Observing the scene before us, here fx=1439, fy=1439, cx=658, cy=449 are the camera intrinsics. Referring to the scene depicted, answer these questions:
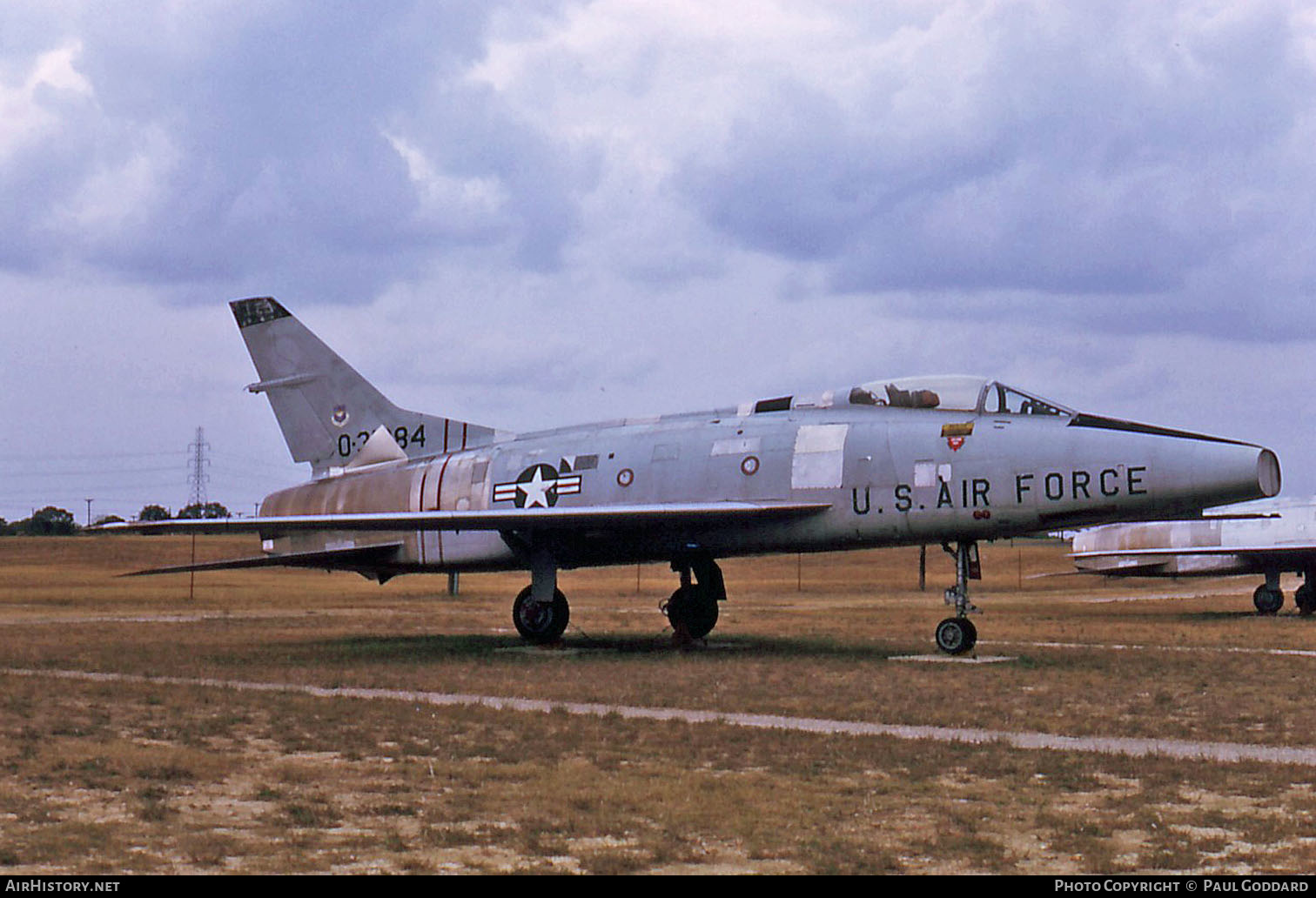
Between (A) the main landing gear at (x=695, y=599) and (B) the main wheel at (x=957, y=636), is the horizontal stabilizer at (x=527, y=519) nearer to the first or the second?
(A) the main landing gear at (x=695, y=599)

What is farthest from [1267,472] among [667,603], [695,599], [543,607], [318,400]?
[318,400]

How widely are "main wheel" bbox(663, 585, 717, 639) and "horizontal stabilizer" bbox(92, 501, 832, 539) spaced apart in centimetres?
238

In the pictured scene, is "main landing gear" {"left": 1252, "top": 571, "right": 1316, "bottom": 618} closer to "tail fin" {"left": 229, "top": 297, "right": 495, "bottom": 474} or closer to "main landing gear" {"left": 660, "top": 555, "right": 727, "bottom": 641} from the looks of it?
"main landing gear" {"left": 660, "top": 555, "right": 727, "bottom": 641}

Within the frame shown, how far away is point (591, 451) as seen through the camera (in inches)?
880

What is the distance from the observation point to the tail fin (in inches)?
996

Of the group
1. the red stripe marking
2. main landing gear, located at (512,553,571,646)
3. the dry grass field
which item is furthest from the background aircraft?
the red stripe marking

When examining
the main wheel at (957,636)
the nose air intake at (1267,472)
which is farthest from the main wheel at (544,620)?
the nose air intake at (1267,472)

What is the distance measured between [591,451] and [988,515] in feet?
21.4

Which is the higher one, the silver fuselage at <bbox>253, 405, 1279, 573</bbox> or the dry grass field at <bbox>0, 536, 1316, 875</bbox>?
the silver fuselage at <bbox>253, 405, 1279, 573</bbox>

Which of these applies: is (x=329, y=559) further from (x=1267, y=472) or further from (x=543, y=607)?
(x=1267, y=472)

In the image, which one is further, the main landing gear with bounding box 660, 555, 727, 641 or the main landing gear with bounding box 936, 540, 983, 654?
the main landing gear with bounding box 660, 555, 727, 641

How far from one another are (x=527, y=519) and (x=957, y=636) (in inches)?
243
